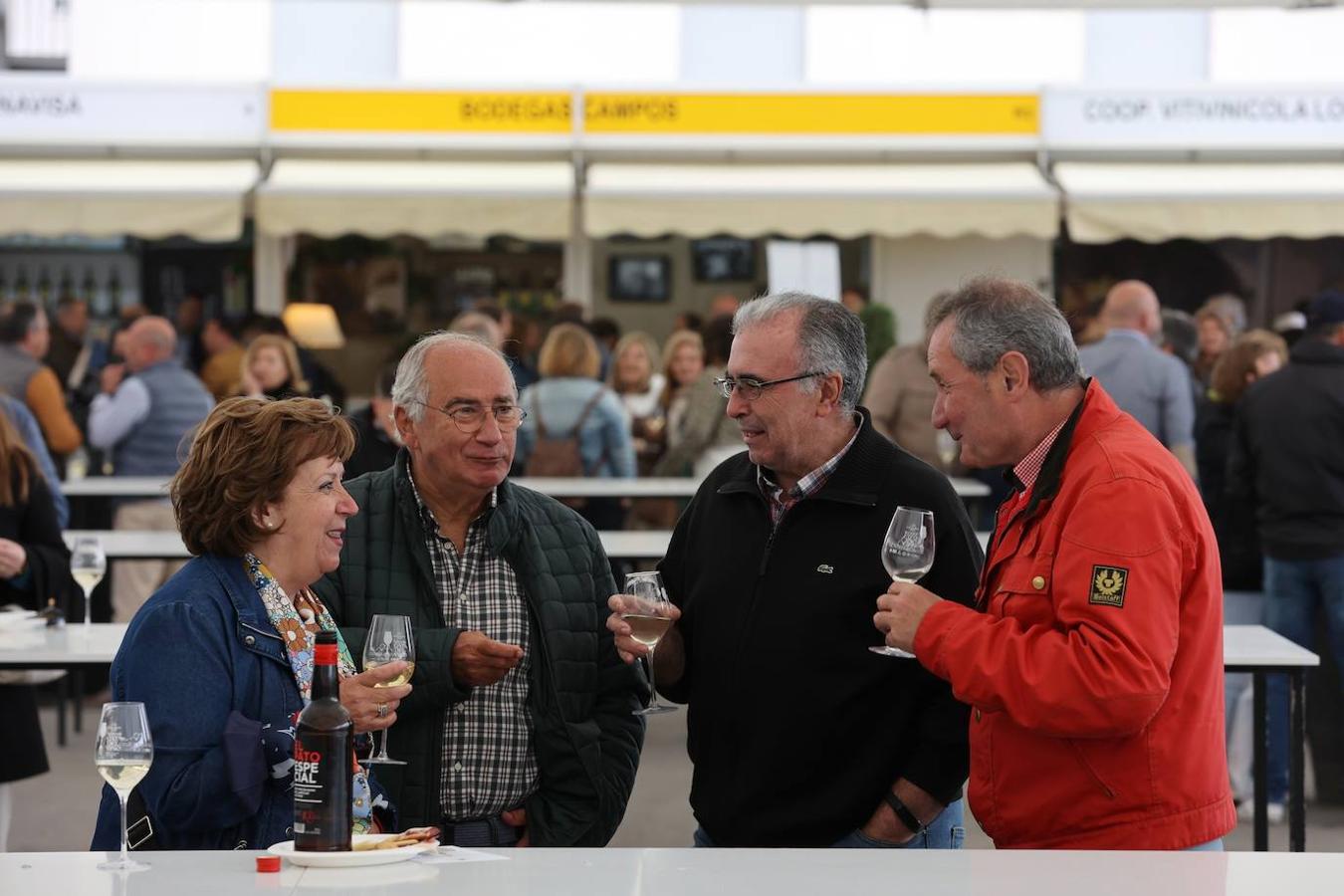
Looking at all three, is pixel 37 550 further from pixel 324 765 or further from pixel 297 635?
pixel 324 765

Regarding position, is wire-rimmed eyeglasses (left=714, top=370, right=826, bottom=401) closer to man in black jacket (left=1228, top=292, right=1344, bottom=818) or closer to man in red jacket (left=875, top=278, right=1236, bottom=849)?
man in red jacket (left=875, top=278, right=1236, bottom=849)

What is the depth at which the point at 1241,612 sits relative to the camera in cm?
723

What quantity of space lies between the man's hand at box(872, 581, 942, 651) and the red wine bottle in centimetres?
92

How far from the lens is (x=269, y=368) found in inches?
335

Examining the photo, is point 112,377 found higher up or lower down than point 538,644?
higher up

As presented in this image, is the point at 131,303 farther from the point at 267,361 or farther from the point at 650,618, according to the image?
the point at 650,618

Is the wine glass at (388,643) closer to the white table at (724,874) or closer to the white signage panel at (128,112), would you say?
the white table at (724,874)

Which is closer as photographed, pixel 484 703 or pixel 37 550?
pixel 484 703

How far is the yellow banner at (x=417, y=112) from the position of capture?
1230 cm

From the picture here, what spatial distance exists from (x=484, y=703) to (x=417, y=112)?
9457mm

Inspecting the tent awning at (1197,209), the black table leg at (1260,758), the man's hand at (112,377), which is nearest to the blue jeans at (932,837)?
the black table leg at (1260,758)

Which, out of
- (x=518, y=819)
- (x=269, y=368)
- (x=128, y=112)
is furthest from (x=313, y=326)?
(x=518, y=819)

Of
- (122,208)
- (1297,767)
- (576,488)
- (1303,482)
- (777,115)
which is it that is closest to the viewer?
(1297,767)

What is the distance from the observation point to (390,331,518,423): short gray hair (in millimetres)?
3527
